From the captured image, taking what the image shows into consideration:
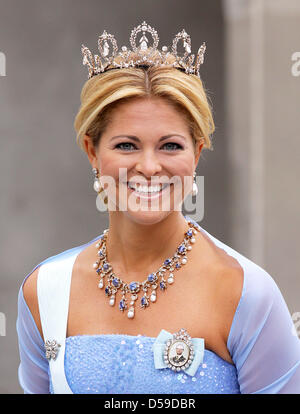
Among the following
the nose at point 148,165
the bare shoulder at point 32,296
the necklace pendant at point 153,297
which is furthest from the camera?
the bare shoulder at point 32,296

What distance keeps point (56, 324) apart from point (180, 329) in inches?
13.6

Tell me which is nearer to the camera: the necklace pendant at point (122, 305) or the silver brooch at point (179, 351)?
the silver brooch at point (179, 351)

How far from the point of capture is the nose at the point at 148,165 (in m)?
1.77

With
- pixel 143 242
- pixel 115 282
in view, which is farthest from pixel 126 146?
pixel 115 282

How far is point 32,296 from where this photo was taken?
Answer: 6.81ft

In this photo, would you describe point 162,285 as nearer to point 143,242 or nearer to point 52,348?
point 143,242

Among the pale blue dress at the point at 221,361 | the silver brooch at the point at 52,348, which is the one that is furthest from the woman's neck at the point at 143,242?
the silver brooch at the point at 52,348

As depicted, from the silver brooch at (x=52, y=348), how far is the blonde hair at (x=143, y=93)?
53 centimetres

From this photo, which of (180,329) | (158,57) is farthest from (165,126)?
(180,329)

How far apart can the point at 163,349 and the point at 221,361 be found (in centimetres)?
14

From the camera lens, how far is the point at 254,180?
4.96 m

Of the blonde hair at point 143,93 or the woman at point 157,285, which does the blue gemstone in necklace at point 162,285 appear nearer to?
the woman at point 157,285

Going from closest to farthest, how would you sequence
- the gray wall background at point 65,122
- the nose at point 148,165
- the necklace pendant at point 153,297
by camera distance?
the nose at point 148,165 < the necklace pendant at point 153,297 < the gray wall background at point 65,122
